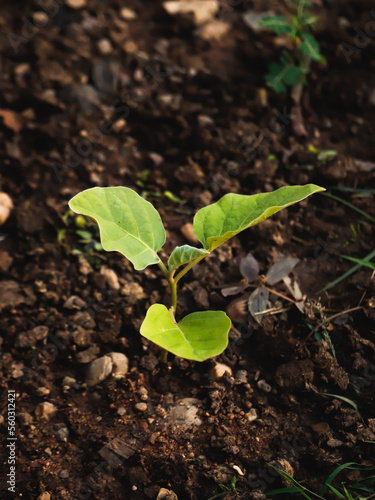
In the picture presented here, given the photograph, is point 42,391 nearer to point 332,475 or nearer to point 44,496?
point 44,496

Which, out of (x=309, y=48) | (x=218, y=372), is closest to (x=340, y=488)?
(x=218, y=372)

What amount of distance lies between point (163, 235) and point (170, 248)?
441 mm

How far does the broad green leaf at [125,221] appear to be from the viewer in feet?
4.07

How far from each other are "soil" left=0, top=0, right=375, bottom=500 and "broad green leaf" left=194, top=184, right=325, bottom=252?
0.39 metres

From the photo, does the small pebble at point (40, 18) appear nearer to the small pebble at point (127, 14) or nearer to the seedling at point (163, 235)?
the small pebble at point (127, 14)

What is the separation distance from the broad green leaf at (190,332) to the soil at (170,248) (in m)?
0.24

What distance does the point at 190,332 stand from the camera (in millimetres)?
1276

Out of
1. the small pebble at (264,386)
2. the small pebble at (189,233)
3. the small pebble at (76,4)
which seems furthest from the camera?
the small pebble at (76,4)

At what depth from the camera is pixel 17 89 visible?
2.26 metres

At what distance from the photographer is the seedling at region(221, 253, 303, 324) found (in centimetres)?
157

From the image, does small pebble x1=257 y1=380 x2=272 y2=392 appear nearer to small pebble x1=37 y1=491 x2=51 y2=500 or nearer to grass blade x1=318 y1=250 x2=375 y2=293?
grass blade x1=318 y1=250 x2=375 y2=293

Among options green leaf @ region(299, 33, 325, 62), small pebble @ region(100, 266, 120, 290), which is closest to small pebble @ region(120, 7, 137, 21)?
green leaf @ region(299, 33, 325, 62)

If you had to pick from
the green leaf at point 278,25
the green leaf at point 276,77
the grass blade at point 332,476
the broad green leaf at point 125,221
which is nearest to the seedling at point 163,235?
the broad green leaf at point 125,221

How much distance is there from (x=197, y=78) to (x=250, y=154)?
1.98ft
